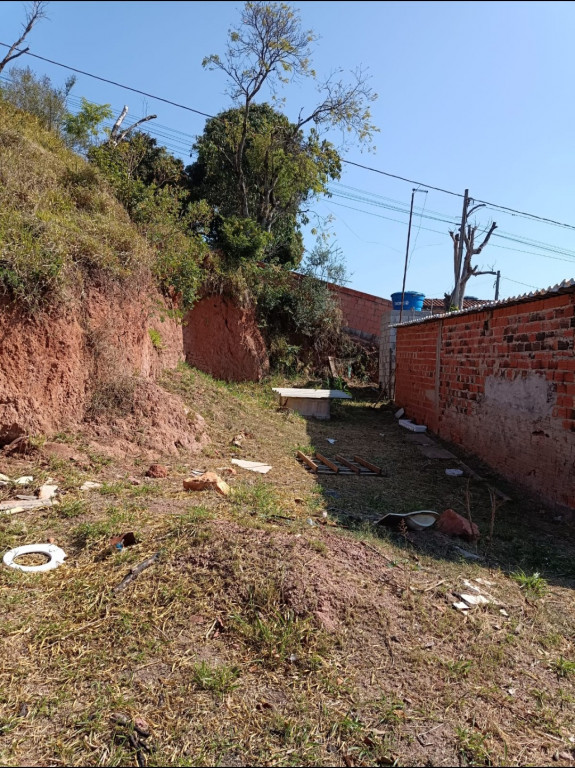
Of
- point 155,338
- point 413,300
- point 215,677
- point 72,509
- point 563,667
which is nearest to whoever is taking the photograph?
point 215,677

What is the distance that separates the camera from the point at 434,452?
8.28 meters

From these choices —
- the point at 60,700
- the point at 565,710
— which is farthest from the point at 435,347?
the point at 60,700

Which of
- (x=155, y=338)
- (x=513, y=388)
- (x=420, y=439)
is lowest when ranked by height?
(x=420, y=439)

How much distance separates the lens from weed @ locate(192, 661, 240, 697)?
2209 mm

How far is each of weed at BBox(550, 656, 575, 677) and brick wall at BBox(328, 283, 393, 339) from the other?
521 inches

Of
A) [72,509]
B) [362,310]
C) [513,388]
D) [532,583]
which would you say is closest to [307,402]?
[513,388]

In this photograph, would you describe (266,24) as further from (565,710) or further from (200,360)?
(565,710)

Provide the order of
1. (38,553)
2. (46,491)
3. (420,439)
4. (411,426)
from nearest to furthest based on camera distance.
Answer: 1. (38,553)
2. (46,491)
3. (420,439)
4. (411,426)

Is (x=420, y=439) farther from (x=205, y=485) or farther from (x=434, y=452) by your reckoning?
(x=205, y=485)

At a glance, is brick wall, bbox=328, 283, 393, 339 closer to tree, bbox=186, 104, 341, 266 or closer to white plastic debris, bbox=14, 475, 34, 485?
tree, bbox=186, 104, 341, 266

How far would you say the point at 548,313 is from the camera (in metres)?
6.01

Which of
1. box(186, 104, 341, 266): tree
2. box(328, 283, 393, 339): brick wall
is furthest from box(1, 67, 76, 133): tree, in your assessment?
box(328, 283, 393, 339): brick wall

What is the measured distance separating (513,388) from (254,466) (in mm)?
3671

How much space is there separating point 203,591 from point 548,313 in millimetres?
5260
